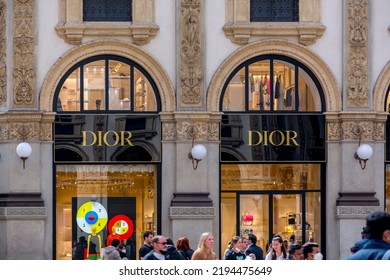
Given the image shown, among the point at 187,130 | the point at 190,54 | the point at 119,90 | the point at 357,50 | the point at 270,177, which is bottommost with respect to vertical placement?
the point at 270,177

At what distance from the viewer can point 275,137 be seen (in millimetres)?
29625

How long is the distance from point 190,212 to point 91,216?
2.35m

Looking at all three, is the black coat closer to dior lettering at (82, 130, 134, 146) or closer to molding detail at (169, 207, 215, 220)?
molding detail at (169, 207, 215, 220)

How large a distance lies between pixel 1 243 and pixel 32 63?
4.21 metres

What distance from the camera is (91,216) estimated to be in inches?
1153

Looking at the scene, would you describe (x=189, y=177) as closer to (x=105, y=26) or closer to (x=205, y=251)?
(x=105, y=26)

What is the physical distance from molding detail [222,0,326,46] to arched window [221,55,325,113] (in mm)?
589

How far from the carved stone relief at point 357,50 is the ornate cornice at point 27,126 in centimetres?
706

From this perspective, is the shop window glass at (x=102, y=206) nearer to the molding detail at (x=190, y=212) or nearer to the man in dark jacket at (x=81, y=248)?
the man in dark jacket at (x=81, y=248)

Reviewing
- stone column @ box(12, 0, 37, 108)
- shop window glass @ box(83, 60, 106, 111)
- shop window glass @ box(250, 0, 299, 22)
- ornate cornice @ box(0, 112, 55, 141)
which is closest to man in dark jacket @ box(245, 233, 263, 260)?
shop window glass @ box(83, 60, 106, 111)

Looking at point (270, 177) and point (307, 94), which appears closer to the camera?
point (270, 177)

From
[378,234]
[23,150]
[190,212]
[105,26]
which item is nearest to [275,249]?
[190,212]
